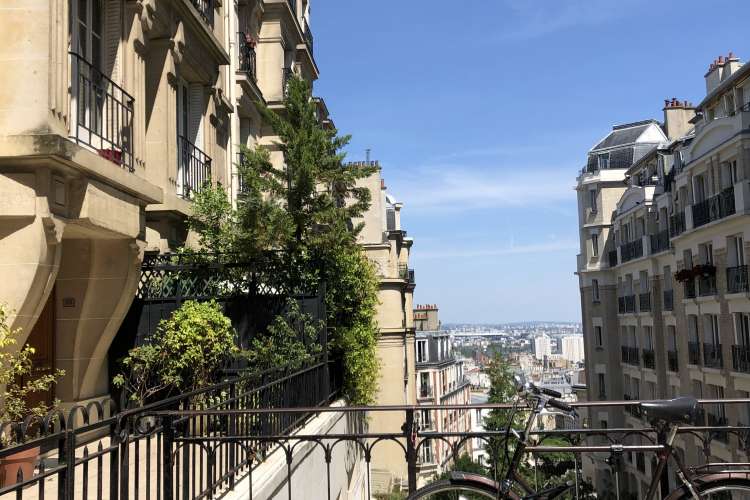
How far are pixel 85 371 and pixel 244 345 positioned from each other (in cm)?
301

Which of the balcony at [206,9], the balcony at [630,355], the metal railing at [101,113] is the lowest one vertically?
the balcony at [630,355]

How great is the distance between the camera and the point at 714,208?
27.9m

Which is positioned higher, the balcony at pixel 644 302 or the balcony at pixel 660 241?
the balcony at pixel 660 241

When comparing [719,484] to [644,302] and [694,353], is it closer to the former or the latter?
[694,353]

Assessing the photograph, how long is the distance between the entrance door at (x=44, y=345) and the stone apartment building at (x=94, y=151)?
22 millimetres

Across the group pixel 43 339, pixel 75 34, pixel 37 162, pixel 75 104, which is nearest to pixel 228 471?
pixel 37 162

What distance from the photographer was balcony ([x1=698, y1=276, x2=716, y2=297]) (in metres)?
28.7

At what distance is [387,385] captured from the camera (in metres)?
27.9

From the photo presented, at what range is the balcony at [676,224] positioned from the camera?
31.9m

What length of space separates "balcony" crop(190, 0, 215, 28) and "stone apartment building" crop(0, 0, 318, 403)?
6 centimetres

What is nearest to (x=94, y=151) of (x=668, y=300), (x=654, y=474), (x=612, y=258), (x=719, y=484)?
(x=654, y=474)

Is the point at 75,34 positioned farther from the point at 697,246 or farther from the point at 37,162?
the point at 697,246

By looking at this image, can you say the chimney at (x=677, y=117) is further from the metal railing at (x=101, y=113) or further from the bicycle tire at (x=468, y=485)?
the bicycle tire at (x=468, y=485)

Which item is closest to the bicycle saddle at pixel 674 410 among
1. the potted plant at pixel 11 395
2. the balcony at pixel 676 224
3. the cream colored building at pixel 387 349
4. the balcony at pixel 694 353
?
the potted plant at pixel 11 395
